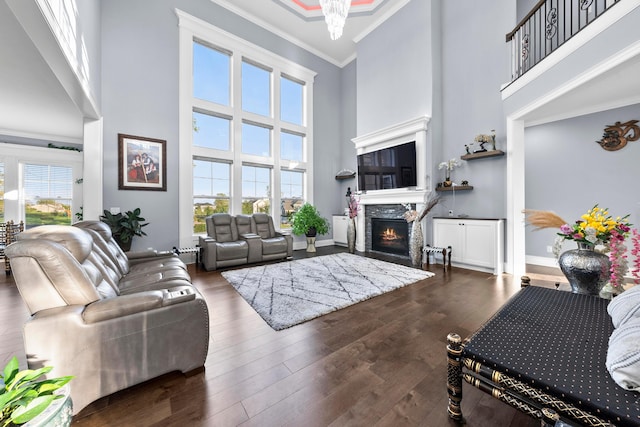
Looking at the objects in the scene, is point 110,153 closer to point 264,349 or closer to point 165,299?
point 165,299

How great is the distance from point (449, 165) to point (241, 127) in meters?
4.49

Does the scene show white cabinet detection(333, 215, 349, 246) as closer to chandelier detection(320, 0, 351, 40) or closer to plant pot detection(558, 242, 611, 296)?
chandelier detection(320, 0, 351, 40)

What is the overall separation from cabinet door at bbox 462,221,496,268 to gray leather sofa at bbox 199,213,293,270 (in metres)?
3.30

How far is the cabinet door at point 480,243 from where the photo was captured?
3.96 m

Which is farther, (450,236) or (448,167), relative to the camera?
(448,167)

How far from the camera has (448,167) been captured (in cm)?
475

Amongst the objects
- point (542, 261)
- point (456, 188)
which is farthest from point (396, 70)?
point (542, 261)

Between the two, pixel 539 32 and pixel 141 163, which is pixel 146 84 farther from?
pixel 539 32

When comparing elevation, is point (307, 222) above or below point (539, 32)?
below

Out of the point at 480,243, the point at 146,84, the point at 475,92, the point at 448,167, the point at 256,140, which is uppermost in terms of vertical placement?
the point at 146,84

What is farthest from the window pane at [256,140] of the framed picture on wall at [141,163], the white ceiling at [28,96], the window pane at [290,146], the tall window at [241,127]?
the white ceiling at [28,96]

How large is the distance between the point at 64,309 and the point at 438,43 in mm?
6537

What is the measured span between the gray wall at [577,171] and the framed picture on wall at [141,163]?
6.98 meters

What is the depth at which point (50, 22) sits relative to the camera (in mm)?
1801
